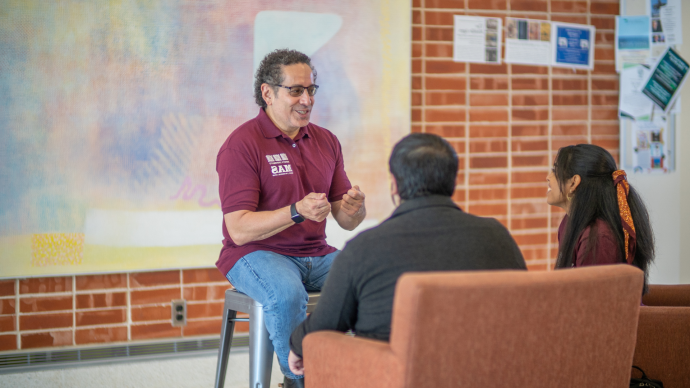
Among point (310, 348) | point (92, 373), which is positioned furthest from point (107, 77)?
point (310, 348)

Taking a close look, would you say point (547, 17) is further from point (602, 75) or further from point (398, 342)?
point (398, 342)

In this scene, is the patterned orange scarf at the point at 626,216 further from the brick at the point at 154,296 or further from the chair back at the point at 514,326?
the brick at the point at 154,296

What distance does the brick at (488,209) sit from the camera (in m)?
3.59

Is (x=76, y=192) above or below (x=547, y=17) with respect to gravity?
below

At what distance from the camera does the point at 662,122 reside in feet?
12.6

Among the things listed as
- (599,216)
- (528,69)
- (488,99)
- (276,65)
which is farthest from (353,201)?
(528,69)

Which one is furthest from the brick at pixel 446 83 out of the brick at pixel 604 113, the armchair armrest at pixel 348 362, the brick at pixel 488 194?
the armchair armrest at pixel 348 362

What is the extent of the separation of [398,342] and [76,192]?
7.22ft

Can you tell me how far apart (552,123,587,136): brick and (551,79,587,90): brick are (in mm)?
228

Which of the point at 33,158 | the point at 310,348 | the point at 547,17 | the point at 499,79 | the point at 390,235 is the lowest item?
the point at 310,348

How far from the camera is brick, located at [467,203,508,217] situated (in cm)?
359

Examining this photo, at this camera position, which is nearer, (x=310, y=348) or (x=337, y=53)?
(x=310, y=348)

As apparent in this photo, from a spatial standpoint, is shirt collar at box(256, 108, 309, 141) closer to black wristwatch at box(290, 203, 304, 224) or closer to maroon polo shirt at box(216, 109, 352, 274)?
maroon polo shirt at box(216, 109, 352, 274)

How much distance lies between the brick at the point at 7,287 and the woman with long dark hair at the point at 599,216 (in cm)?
248
